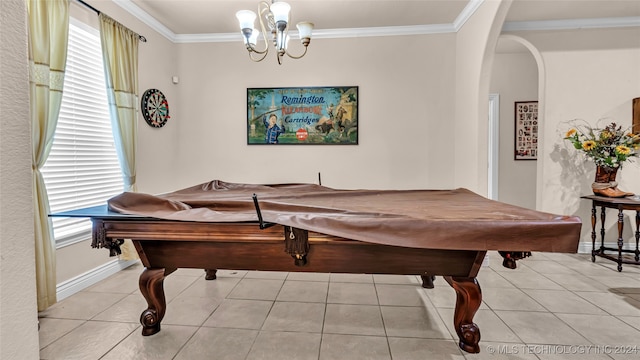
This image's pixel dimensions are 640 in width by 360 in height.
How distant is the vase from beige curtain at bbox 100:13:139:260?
15.8 feet

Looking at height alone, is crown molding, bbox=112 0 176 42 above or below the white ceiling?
below

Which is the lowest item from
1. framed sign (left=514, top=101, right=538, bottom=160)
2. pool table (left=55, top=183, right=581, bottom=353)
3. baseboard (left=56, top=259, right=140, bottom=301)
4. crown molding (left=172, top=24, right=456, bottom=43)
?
baseboard (left=56, top=259, right=140, bottom=301)

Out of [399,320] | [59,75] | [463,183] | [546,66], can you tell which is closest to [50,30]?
[59,75]

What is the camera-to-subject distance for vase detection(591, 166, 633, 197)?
308cm

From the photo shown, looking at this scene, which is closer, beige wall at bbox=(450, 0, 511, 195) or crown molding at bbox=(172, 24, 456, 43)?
beige wall at bbox=(450, 0, 511, 195)

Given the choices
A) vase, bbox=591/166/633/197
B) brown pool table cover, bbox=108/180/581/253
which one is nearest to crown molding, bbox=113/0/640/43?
vase, bbox=591/166/633/197

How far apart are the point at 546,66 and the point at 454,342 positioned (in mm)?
3359

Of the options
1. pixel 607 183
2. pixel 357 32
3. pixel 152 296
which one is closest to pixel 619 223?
pixel 607 183

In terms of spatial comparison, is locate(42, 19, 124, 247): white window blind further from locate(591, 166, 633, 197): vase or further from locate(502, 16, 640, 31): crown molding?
locate(591, 166, 633, 197): vase

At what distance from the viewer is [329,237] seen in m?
1.47

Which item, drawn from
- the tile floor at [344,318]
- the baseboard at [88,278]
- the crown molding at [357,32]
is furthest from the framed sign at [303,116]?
the baseboard at [88,278]

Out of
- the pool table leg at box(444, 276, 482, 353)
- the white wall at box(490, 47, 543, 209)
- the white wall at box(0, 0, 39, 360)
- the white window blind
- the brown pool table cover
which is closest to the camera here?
the white wall at box(0, 0, 39, 360)

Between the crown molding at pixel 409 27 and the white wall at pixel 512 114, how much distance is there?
3.26ft

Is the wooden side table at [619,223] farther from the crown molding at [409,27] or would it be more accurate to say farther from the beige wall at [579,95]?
the crown molding at [409,27]
